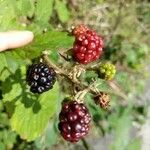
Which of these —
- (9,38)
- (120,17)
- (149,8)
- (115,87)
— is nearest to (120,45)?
(120,17)

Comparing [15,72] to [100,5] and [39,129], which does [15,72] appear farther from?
[100,5]

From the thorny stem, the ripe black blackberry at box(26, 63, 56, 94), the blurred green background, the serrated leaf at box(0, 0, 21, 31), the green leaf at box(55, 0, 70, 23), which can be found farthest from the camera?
the green leaf at box(55, 0, 70, 23)

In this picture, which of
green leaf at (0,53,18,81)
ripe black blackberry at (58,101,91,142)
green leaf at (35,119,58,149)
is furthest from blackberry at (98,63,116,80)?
green leaf at (35,119,58,149)

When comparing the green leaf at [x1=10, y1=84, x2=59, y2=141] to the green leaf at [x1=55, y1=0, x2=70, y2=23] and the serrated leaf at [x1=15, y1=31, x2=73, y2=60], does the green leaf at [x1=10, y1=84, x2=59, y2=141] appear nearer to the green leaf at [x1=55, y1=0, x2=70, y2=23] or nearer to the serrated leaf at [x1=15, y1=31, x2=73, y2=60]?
the serrated leaf at [x1=15, y1=31, x2=73, y2=60]

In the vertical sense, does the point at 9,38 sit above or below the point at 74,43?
above

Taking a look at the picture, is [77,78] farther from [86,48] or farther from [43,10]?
[43,10]

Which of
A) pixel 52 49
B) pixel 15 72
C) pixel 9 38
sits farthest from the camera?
pixel 15 72

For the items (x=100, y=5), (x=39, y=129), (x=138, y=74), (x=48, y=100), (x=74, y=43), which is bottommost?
(x=138, y=74)
